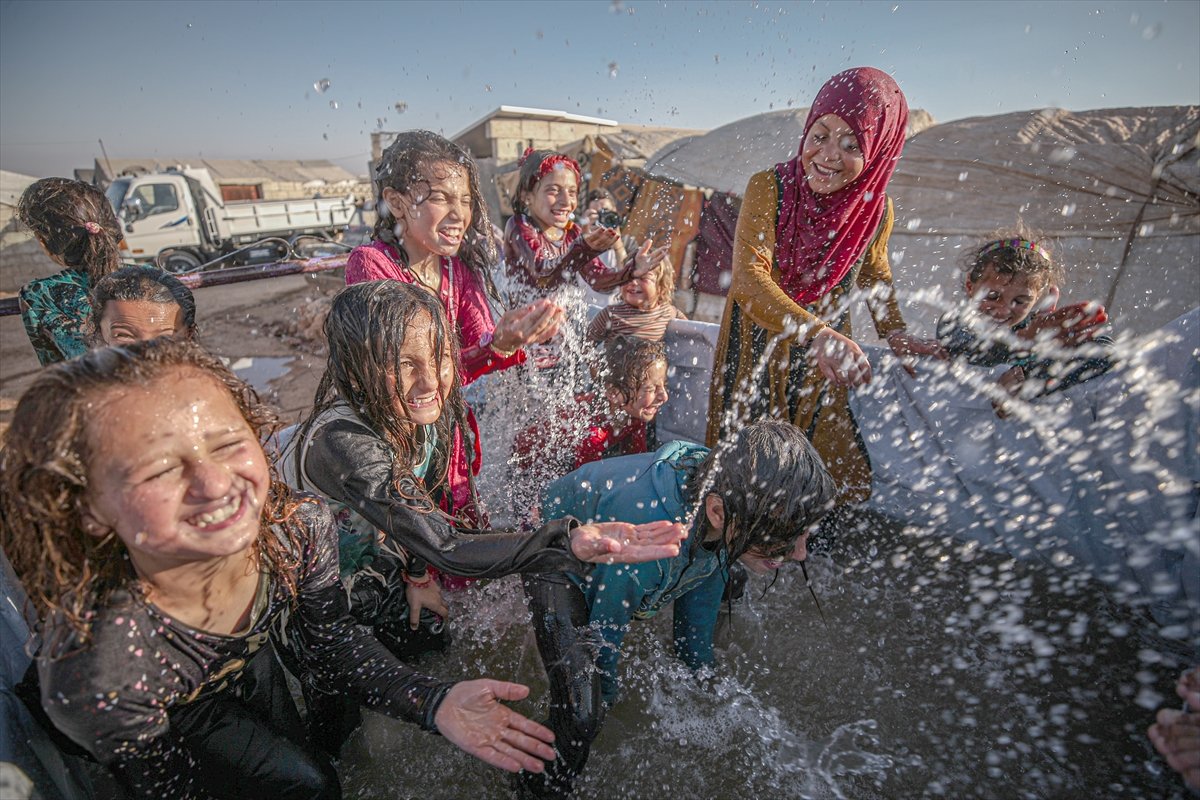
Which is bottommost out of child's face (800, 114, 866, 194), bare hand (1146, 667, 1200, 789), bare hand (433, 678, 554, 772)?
bare hand (433, 678, 554, 772)

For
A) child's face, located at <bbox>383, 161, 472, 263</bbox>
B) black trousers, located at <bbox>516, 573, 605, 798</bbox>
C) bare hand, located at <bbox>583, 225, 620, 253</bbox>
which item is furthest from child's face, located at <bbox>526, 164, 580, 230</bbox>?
black trousers, located at <bbox>516, 573, 605, 798</bbox>

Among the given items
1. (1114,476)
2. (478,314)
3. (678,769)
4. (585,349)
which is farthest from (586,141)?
(678,769)

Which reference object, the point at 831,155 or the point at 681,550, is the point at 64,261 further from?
the point at 831,155

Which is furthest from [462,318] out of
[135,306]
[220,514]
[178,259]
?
[178,259]

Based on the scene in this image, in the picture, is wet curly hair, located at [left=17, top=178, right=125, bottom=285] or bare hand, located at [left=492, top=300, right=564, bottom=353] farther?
wet curly hair, located at [left=17, top=178, right=125, bottom=285]

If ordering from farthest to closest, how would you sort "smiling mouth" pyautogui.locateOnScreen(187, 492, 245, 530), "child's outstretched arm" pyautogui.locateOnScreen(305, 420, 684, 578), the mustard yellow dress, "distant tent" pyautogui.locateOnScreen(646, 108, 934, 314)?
"distant tent" pyautogui.locateOnScreen(646, 108, 934, 314) → the mustard yellow dress → "child's outstretched arm" pyautogui.locateOnScreen(305, 420, 684, 578) → "smiling mouth" pyautogui.locateOnScreen(187, 492, 245, 530)

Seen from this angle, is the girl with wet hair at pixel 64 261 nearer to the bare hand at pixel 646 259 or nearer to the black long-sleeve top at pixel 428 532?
the black long-sleeve top at pixel 428 532

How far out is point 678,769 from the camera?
6.39ft

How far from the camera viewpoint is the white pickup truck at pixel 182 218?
14.0 metres

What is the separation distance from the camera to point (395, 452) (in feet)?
5.76

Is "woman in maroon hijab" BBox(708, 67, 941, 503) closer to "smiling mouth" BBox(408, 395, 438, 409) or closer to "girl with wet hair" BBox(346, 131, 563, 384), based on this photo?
"girl with wet hair" BBox(346, 131, 563, 384)

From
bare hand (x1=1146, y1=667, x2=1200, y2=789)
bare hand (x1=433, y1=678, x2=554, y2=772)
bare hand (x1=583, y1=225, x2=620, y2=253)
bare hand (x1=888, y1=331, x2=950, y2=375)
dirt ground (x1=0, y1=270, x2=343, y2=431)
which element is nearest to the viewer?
bare hand (x1=1146, y1=667, x2=1200, y2=789)

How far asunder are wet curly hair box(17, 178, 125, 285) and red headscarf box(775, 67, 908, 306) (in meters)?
3.00

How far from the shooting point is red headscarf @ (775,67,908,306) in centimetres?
208
